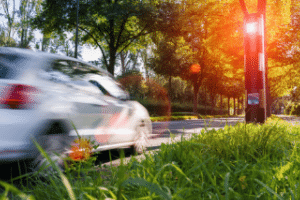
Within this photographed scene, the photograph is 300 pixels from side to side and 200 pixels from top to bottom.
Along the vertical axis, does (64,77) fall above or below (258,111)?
above

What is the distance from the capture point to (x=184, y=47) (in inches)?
909

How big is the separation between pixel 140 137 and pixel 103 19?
46.3 feet

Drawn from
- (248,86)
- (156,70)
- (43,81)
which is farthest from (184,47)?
(43,81)

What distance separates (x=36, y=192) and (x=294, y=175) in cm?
190

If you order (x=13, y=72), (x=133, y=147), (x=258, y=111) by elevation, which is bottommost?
(x=133, y=147)

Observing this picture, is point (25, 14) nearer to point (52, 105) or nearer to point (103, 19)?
point (103, 19)

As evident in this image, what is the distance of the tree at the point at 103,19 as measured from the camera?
16266 mm

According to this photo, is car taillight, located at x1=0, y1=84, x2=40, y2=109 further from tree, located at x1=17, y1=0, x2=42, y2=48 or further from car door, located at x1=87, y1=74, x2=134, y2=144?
tree, located at x1=17, y1=0, x2=42, y2=48

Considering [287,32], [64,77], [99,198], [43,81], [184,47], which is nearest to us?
[99,198]

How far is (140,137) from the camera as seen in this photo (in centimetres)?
508

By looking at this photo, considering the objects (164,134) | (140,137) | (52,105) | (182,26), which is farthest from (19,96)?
(182,26)

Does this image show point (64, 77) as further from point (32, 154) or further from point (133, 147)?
point (133, 147)

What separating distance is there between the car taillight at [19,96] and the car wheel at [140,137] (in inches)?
93.4

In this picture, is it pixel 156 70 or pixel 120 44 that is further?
pixel 156 70
